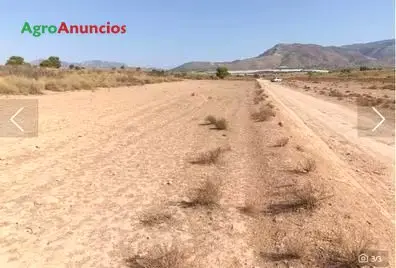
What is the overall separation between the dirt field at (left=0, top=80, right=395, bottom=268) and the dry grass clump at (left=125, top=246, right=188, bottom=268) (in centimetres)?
2

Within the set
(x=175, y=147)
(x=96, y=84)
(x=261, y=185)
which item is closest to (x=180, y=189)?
(x=261, y=185)

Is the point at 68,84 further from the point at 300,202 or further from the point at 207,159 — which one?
the point at 300,202

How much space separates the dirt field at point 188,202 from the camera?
516 centimetres

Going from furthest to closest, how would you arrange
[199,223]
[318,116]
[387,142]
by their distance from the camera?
[318,116]
[387,142]
[199,223]

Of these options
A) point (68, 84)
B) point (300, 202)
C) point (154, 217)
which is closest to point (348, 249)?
point (300, 202)

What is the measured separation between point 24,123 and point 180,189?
9385 mm

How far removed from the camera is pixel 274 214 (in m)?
6.46

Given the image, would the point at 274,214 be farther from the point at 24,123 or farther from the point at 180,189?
the point at 24,123

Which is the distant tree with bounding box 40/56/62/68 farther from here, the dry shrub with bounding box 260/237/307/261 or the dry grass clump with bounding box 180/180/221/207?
the dry shrub with bounding box 260/237/307/261

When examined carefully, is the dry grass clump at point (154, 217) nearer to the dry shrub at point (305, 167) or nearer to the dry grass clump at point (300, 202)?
the dry grass clump at point (300, 202)

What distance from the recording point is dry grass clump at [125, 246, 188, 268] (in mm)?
4645

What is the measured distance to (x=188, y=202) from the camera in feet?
23.2

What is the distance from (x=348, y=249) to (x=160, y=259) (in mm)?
2162

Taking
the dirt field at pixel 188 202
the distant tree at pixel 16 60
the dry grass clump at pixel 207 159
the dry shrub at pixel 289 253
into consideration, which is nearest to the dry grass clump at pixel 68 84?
the dirt field at pixel 188 202
